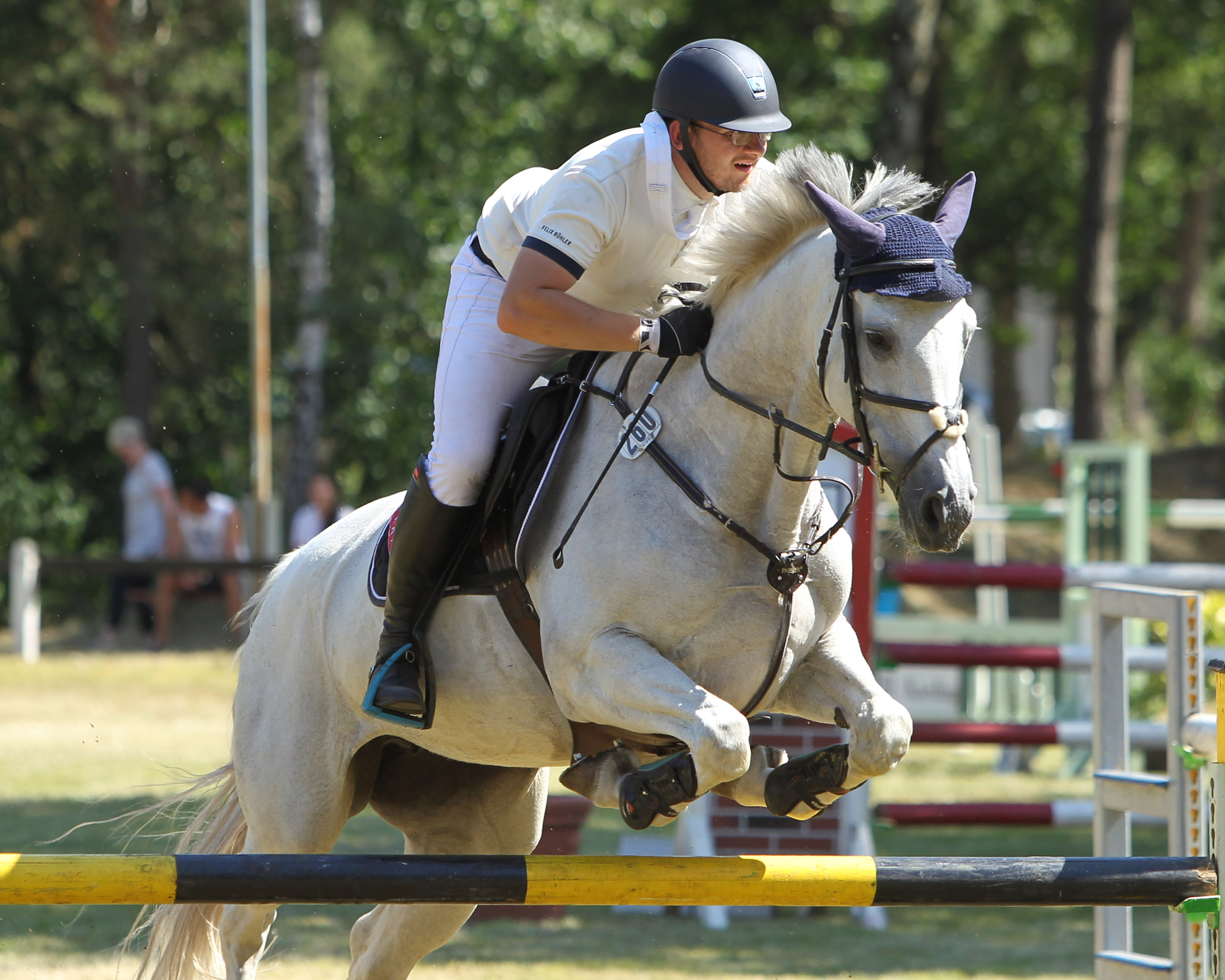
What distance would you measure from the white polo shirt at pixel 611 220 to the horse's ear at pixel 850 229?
49cm

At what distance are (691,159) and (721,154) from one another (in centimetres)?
7

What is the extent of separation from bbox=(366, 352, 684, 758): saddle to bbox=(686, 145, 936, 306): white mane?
40cm

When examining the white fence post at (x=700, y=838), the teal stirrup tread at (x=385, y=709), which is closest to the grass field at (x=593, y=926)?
the white fence post at (x=700, y=838)

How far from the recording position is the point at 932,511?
2.78 metres

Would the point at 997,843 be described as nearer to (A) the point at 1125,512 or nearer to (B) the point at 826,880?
(A) the point at 1125,512

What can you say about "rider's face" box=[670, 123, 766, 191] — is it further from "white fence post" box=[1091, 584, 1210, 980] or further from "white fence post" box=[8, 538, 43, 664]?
"white fence post" box=[8, 538, 43, 664]

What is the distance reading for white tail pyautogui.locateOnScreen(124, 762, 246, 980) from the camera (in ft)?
14.6

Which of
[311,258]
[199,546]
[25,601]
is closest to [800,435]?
[25,601]

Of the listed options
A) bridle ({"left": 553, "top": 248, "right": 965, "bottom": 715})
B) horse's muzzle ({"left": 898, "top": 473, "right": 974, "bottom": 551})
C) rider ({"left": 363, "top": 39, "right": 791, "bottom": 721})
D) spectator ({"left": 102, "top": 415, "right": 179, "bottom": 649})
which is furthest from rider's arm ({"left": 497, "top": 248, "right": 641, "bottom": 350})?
spectator ({"left": 102, "top": 415, "right": 179, "bottom": 649})

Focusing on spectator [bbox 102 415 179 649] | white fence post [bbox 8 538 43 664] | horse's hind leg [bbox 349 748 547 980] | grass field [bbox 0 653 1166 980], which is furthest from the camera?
spectator [bbox 102 415 179 649]

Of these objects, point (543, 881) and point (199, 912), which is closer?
point (543, 881)

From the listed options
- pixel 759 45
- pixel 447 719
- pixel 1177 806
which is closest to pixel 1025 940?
pixel 1177 806

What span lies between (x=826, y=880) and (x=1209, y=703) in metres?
2.73

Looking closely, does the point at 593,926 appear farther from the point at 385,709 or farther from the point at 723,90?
the point at 723,90
